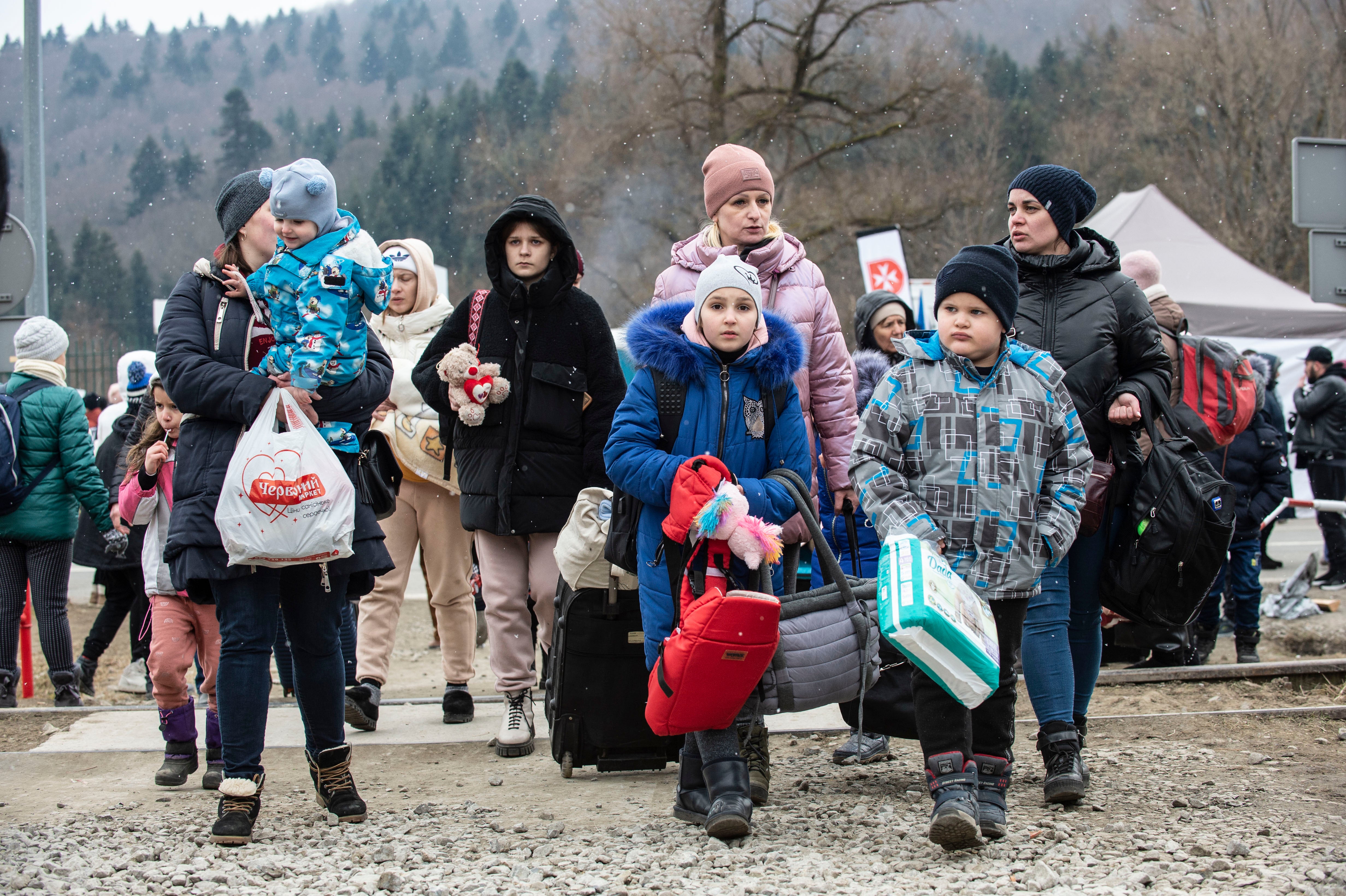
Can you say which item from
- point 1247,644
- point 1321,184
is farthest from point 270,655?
point 1321,184

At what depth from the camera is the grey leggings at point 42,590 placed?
6.62m

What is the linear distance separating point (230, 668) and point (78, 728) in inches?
83.2

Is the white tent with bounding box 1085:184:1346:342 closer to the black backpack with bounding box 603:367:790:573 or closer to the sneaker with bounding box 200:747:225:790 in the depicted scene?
the black backpack with bounding box 603:367:790:573

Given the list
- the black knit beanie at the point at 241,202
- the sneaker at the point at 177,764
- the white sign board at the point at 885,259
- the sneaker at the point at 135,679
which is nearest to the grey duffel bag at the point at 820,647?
the black knit beanie at the point at 241,202

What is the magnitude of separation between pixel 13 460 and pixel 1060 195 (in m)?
5.27

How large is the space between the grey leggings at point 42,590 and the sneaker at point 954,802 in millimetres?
4948

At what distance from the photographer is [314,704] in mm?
3957

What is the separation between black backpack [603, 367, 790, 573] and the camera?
4023mm

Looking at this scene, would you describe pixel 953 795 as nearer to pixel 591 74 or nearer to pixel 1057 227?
pixel 1057 227

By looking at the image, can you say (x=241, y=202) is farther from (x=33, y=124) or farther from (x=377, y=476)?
(x=33, y=124)

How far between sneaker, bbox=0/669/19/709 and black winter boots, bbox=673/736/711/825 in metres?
4.06

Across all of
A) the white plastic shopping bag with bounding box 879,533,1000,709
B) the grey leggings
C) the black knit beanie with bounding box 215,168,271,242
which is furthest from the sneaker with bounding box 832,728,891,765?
the grey leggings

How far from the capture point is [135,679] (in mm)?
7328

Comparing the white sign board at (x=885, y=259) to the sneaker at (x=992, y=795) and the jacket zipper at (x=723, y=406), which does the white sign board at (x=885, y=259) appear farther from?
the sneaker at (x=992, y=795)
